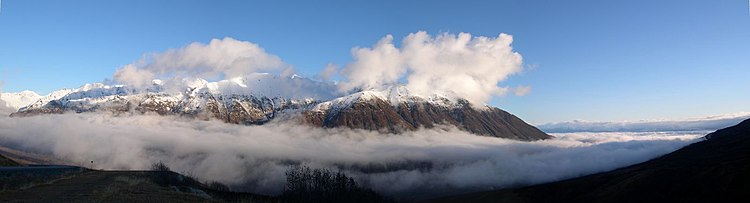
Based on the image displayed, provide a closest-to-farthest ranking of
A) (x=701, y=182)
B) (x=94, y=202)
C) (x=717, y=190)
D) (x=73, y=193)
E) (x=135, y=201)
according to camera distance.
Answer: (x=94, y=202) < (x=135, y=201) < (x=73, y=193) < (x=717, y=190) < (x=701, y=182)

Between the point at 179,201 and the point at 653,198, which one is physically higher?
the point at 179,201

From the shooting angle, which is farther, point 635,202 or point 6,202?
point 635,202

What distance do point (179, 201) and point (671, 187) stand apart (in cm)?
20568

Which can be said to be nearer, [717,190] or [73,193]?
[73,193]

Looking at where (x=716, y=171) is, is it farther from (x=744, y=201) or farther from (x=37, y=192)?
(x=37, y=192)

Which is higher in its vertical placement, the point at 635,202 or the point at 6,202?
the point at 6,202

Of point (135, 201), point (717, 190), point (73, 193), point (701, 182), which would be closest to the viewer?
point (135, 201)

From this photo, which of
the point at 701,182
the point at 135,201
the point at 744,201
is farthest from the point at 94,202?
the point at 701,182

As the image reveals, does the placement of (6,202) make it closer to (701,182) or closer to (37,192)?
(37,192)

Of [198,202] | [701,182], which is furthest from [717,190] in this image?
[198,202]

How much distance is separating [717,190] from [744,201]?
22.6m

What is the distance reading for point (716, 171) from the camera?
189125mm

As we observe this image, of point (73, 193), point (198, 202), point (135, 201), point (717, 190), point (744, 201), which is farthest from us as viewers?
point (717, 190)

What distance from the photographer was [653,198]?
191 metres
